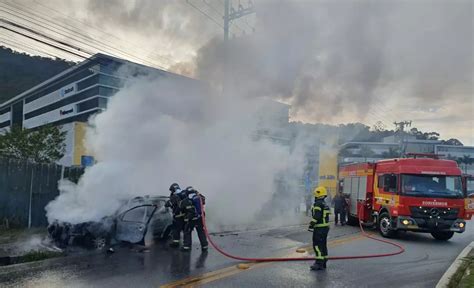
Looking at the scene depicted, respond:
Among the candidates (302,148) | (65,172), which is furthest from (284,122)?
(65,172)

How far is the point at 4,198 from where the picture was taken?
Result: 13617 millimetres

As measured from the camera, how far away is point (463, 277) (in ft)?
25.5

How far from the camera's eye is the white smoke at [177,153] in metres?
11.3

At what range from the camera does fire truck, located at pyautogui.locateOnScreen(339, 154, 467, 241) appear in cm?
1354

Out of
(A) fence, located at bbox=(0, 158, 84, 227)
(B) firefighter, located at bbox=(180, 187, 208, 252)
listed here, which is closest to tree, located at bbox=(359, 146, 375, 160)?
(B) firefighter, located at bbox=(180, 187, 208, 252)

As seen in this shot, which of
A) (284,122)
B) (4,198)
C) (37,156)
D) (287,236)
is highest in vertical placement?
(284,122)

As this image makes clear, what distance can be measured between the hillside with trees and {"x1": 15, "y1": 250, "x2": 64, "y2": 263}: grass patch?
156ft

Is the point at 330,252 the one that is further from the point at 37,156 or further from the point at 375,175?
the point at 37,156

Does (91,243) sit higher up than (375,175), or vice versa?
(375,175)

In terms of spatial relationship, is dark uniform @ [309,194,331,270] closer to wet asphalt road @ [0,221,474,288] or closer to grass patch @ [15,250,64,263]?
wet asphalt road @ [0,221,474,288]

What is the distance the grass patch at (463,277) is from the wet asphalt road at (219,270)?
14.2 inches

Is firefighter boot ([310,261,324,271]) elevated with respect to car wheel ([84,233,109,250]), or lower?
lower

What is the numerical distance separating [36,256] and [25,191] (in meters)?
5.44

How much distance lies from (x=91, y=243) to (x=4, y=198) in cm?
507
